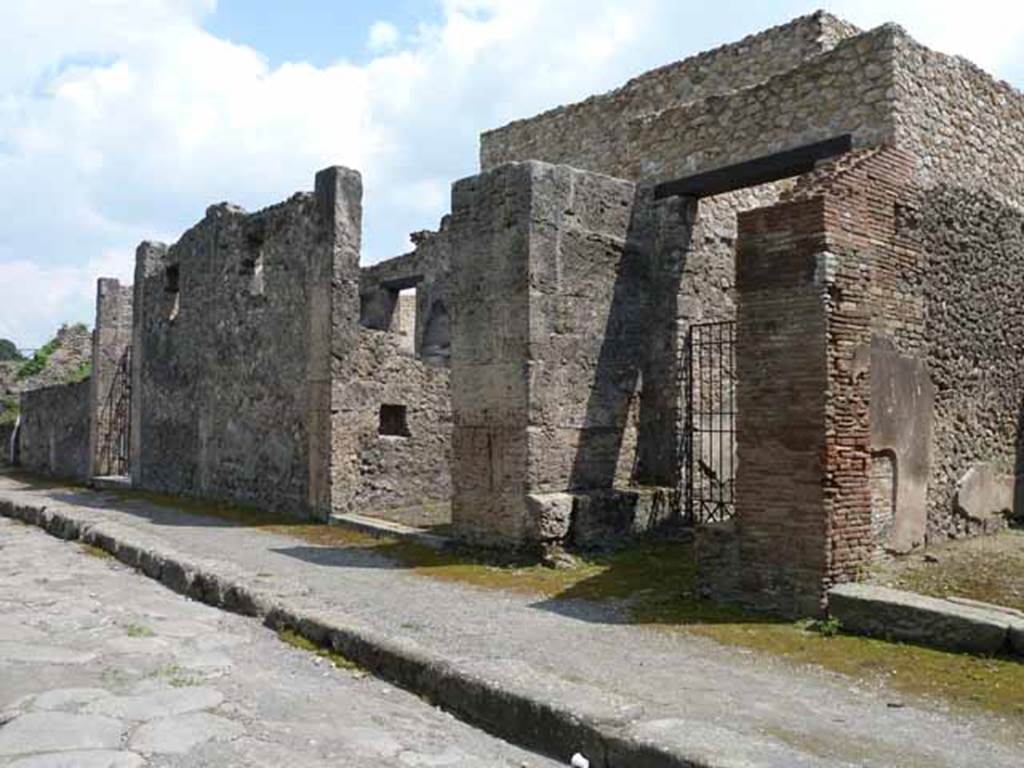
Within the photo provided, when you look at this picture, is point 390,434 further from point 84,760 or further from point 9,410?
point 9,410

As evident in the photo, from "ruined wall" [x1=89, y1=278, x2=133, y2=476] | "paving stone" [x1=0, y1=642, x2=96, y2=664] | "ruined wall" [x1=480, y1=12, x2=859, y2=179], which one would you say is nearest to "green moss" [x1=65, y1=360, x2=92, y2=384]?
"ruined wall" [x1=89, y1=278, x2=133, y2=476]

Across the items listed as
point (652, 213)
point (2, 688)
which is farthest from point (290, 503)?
point (2, 688)

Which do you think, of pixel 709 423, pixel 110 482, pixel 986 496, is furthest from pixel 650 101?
pixel 110 482

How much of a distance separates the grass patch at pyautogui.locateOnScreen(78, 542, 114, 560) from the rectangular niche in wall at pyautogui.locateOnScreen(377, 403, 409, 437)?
346 centimetres

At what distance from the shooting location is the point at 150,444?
1516 cm

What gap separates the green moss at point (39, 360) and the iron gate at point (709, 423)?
20425 millimetres

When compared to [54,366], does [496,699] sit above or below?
below

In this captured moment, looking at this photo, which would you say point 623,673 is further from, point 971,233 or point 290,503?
point 290,503

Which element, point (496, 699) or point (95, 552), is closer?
point (496, 699)

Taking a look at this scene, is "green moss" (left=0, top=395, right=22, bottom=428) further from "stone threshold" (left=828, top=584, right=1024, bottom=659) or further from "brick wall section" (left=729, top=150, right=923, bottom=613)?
"stone threshold" (left=828, top=584, right=1024, bottom=659)

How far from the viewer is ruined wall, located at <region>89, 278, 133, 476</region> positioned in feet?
56.5

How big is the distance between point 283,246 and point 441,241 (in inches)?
258

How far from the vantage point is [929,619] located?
5.14m

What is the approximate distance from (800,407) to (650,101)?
9.42 metres
